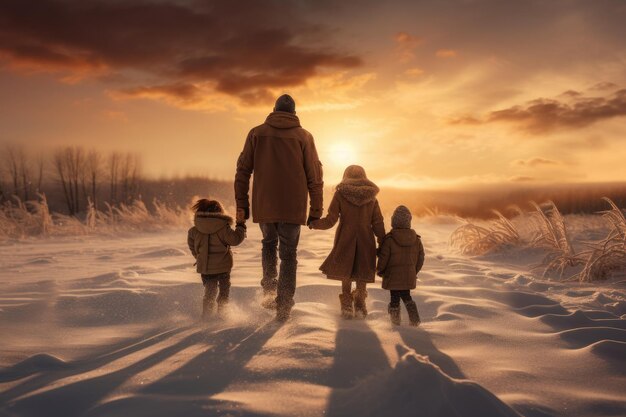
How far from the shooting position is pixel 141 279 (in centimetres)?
525

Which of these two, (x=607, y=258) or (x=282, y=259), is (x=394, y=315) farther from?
(x=607, y=258)

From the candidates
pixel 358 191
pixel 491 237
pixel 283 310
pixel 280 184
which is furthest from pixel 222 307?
pixel 491 237

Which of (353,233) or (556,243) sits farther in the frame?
(556,243)

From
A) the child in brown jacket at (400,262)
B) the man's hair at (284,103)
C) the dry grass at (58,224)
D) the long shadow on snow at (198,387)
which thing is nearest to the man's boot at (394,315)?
the child in brown jacket at (400,262)

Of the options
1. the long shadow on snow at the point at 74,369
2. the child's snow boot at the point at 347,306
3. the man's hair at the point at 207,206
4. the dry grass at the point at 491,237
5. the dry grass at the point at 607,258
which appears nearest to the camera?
the long shadow on snow at the point at 74,369

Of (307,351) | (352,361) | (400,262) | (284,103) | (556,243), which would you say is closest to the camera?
(352,361)

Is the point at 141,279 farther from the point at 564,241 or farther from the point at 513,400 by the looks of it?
the point at 564,241

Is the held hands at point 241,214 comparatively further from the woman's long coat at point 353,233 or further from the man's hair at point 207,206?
the woman's long coat at point 353,233

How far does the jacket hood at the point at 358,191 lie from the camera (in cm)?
401

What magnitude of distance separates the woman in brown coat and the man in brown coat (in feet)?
0.70

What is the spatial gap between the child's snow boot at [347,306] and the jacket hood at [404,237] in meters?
0.71

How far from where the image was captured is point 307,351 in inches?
104

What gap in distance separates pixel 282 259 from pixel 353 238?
0.72m

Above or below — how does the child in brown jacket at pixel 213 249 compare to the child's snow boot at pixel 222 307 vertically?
above
